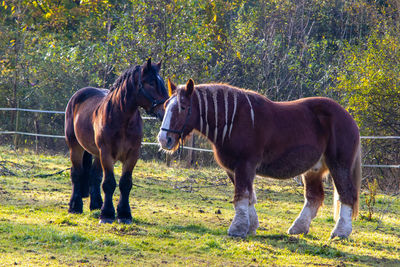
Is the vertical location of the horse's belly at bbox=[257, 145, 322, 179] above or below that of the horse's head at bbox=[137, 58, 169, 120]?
below

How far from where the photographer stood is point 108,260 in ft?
16.9

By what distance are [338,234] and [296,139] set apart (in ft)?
4.02

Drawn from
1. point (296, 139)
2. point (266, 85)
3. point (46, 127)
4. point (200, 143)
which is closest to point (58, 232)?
A: point (296, 139)

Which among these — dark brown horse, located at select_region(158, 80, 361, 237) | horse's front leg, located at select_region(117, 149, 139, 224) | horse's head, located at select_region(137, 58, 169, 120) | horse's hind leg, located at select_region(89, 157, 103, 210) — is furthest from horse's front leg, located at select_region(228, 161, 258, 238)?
horse's hind leg, located at select_region(89, 157, 103, 210)

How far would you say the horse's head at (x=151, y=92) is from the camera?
6836 millimetres

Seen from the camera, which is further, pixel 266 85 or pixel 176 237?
pixel 266 85

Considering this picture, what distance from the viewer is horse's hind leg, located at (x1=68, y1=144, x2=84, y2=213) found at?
7785 millimetres

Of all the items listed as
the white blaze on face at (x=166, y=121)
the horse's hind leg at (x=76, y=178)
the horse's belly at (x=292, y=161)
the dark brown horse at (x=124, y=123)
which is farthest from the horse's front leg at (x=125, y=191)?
the horse's belly at (x=292, y=161)

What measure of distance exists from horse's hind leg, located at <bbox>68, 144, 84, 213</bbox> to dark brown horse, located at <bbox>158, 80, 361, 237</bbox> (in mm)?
2267

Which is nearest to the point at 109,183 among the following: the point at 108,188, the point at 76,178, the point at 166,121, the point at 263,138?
the point at 108,188

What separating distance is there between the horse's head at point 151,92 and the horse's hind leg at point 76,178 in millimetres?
Result: 1819

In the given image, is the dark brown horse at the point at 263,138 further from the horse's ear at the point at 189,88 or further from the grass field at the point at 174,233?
the grass field at the point at 174,233

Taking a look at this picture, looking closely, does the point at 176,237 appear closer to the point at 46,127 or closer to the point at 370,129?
the point at 370,129

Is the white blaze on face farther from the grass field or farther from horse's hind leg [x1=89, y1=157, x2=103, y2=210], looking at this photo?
horse's hind leg [x1=89, y1=157, x2=103, y2=210]
